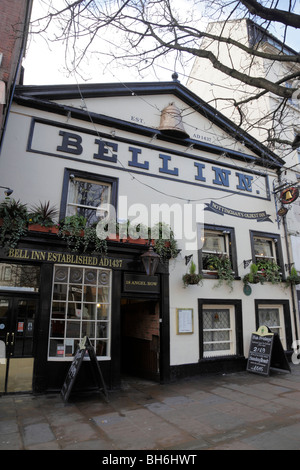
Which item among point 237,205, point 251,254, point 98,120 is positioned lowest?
point 251,254

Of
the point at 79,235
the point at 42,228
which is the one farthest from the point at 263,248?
the point at 42,228

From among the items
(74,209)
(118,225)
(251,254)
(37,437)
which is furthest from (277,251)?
(37,437)

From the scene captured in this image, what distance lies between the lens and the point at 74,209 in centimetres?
864

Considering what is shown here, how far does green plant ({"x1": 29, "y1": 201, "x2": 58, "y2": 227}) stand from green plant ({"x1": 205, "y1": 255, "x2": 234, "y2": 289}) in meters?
5.24

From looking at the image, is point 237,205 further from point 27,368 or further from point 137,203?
point 27,368

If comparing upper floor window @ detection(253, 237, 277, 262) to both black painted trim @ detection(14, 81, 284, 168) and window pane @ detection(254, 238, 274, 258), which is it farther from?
black painted trim @ detection(14, 81, 284, 168)

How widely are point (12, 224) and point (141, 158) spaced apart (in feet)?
15.4

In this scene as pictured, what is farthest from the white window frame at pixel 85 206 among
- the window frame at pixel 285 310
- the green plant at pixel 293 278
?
the green plant at pixel 293 278

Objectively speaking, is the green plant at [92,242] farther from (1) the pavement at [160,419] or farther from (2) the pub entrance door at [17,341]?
(1) the pavement at [160,419]

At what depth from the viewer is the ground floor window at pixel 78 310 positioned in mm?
7559

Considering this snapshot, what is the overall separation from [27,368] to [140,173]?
628 centimetres

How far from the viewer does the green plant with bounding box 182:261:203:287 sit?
9.11 m
